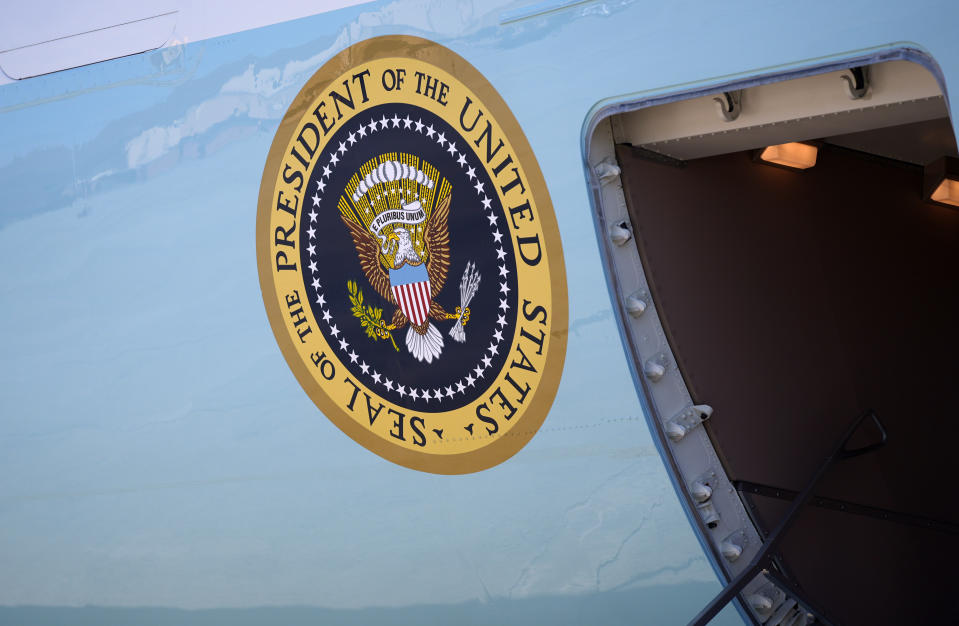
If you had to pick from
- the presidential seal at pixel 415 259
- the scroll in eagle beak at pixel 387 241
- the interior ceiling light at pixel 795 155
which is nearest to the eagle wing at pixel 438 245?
the presidential seal at pixel 415 259

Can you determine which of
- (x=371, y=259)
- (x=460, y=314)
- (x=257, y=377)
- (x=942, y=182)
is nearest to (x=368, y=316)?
(x=371, y=259)

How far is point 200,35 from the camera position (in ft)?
9.81

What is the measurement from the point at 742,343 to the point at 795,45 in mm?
1269

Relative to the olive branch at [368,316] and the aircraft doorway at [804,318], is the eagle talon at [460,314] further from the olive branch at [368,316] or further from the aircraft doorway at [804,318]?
the aircraft doorway at [804,318]

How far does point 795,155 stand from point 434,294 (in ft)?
5.57

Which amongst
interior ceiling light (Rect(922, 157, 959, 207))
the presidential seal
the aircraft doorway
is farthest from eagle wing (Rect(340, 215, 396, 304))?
interior ceiling light (Rect(922, 157, 959, 207))

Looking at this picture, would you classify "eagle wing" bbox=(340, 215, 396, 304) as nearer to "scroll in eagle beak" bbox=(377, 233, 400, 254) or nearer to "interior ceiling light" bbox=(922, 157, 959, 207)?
"scroll in eagle beak" bbox=(377, 233, 400, 254)

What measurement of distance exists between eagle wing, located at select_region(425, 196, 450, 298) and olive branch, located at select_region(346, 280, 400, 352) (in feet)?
0.64

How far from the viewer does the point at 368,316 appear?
2678 mm

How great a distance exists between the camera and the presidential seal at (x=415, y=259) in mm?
2426

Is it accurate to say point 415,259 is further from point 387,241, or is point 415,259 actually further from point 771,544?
point 771,544

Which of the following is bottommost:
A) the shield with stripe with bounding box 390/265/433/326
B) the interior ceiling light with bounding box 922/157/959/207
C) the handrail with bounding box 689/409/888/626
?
the handrail with bounding box 689/409/888/626

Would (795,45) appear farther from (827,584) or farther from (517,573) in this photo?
(827,584)

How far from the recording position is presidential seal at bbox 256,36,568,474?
2.43 meters
